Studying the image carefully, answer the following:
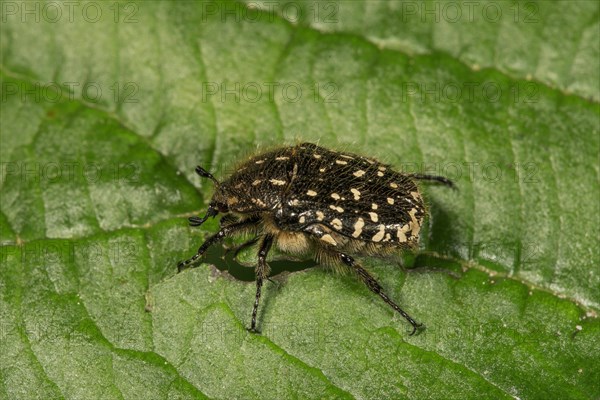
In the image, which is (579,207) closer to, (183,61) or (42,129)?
(183,61)

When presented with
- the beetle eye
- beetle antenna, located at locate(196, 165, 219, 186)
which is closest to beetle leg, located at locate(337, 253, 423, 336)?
the beetle eye

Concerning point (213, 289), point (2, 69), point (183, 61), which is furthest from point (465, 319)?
point (2, 69)

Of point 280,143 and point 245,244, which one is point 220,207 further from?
point 280,143

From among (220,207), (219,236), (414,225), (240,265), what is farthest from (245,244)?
(414,225)

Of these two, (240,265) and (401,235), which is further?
(240,265)

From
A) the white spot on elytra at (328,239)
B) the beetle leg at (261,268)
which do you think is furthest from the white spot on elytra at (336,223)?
the beetle leg at (261,268)

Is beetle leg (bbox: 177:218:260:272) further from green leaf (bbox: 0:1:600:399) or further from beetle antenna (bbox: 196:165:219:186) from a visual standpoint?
beetle antenna (bbox: 196:165:219:186)
